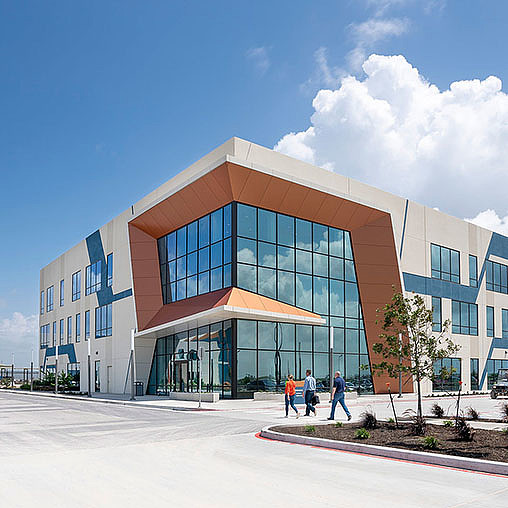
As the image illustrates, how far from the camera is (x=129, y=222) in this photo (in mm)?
39562

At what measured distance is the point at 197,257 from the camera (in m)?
35.1

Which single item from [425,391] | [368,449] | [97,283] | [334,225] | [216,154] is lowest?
[425,391]

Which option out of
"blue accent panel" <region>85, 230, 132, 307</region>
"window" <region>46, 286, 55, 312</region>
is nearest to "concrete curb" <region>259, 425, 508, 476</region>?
"blue accent panel" <region>85, 230, 132, 307</region>

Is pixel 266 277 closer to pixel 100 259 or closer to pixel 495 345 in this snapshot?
pixel 100 259

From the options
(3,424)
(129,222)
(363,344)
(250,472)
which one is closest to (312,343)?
(363,344)

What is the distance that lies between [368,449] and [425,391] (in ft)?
101

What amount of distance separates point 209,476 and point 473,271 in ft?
138

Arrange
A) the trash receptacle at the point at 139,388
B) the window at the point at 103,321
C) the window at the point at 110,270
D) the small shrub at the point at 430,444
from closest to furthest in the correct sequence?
1. the small shrub at the point at 430,444
2. the trash receptacle at the point at 139,388
3. the window at the point at 110,270
4. the window at the point at 103,321

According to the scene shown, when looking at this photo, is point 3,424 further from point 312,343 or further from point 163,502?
point 312,343

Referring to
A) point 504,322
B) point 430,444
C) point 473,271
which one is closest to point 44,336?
point 473,271

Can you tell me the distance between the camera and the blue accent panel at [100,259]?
44234 mm

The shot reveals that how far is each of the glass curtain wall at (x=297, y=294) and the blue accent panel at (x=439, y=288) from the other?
15.3 ft

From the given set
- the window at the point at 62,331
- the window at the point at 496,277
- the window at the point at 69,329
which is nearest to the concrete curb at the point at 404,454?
the window at the point at 496,277

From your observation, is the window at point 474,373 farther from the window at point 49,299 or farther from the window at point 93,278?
the window at point 49,299
